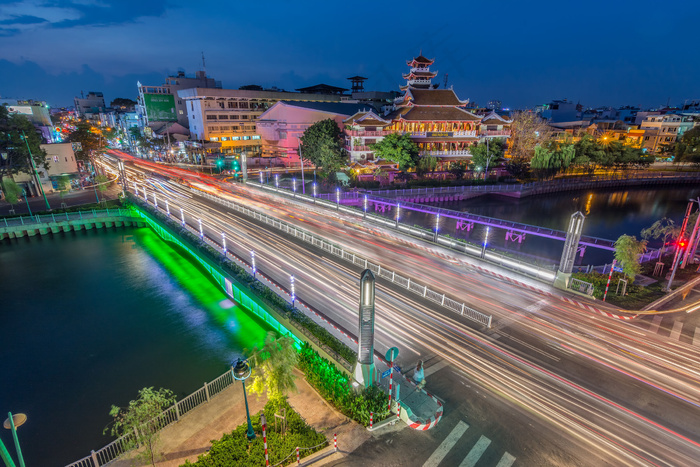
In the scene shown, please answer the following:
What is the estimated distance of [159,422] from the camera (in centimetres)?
1259

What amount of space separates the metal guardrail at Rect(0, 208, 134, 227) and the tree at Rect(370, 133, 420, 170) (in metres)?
38.4

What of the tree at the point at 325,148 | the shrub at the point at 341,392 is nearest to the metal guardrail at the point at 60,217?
the tree at the point at 325,148

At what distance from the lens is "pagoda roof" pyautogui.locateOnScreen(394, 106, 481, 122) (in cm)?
6222

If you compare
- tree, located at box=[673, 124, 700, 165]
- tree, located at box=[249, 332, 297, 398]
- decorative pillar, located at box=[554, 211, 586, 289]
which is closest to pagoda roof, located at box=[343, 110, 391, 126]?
decorative pillar, located at box=[554, 211, 586, 289]

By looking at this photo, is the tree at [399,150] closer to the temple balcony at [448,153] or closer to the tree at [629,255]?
the temple balcony at [448,153]

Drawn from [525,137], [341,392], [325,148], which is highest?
[525,137]

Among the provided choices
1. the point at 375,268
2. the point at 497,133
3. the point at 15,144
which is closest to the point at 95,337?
the point at 375,268

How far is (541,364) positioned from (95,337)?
88.2 ft

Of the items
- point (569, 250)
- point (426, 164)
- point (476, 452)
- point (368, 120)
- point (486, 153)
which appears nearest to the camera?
point (476, 452)

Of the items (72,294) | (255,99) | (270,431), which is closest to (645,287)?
(270,431)

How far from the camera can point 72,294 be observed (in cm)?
2872

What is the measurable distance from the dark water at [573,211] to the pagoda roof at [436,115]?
51.3 feet

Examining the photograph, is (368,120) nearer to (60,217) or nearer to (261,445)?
(60,217)

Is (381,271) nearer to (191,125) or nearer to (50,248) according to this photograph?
(50,248)
